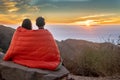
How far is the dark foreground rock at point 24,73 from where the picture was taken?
8.72 meters

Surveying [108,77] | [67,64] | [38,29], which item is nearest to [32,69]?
[38,29]

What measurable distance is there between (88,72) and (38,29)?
4449 millimetres

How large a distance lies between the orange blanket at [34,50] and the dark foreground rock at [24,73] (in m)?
0.17

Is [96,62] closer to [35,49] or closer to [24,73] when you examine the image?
[35,49]

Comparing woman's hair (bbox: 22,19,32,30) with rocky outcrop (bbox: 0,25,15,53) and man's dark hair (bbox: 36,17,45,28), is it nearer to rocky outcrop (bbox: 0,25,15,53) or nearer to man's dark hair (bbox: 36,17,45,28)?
man's dark hair (bbox: 36,17,45,28)

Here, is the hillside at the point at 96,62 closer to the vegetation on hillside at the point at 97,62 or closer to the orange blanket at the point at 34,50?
the vegetation on hillside at the point at 97,62

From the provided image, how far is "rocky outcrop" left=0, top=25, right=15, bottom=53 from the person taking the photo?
1633 centimetres

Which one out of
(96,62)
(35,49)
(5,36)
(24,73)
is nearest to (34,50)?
(35,49)

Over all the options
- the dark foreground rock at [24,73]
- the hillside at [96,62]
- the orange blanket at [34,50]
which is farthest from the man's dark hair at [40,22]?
the hillside at [96,62]

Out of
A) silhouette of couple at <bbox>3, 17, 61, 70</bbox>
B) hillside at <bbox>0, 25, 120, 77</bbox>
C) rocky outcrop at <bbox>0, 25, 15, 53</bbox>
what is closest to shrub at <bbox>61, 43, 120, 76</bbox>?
hillside at <bbox>0, 25, 120, 77</bbox>

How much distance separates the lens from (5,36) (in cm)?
1694

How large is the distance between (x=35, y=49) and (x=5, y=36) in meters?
8.01

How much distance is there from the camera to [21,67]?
9.02 meters

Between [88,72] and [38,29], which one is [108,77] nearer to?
[88,72]
